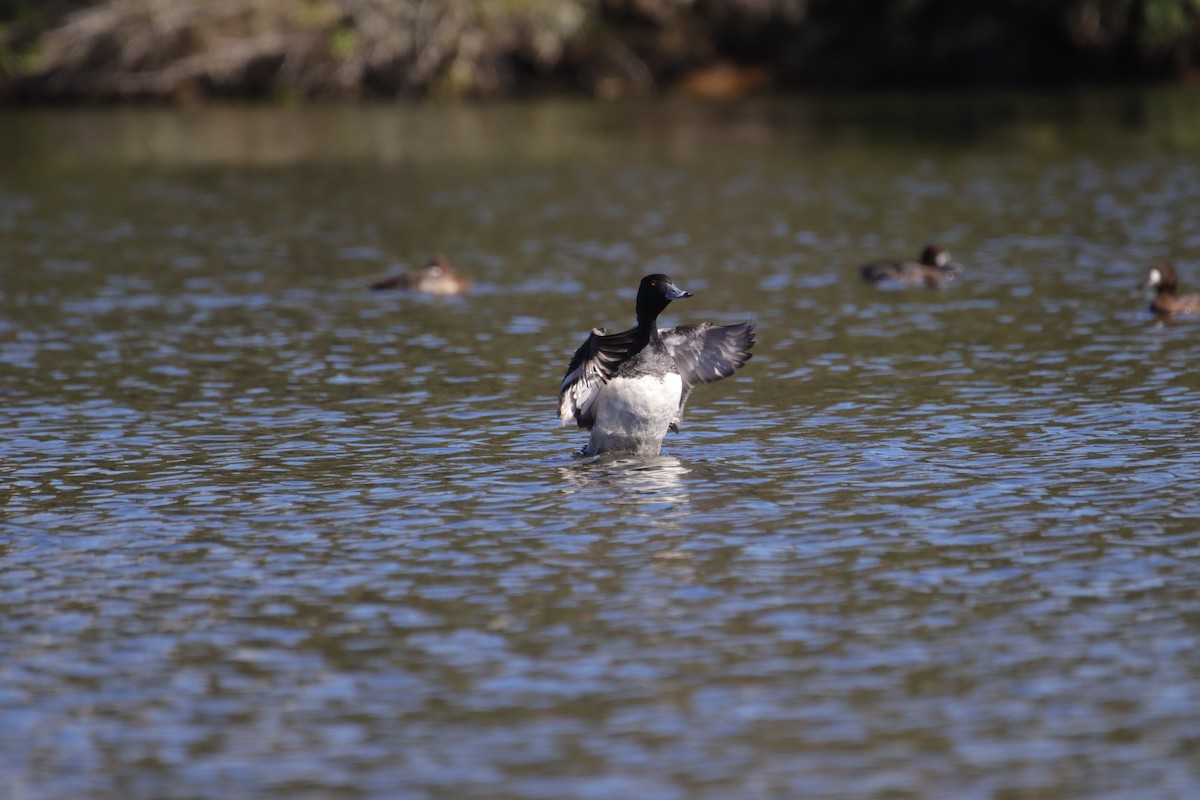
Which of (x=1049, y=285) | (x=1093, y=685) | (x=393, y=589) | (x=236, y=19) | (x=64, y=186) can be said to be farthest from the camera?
(x=236, y=19)

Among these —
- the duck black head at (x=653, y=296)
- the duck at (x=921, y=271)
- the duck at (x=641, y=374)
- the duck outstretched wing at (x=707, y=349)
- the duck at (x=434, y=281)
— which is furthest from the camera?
the duck at (x=434, y=281)

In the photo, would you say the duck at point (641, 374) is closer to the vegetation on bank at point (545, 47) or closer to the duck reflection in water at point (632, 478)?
the duck reflection in water at point (632, 478)

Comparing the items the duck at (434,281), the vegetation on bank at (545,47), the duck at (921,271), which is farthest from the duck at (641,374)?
the vegetation on bank at (545,47)

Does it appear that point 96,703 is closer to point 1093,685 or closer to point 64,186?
point 1093,685

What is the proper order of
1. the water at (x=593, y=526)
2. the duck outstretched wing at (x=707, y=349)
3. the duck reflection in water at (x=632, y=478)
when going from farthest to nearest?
the duck outstretched wing at (x=707, y=349) → the duck reflection in water at (x=632, y=478) → the water at (x=593, y=526)

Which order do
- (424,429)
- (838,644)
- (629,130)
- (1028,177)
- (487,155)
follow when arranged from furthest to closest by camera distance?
(629,130) → (487,155) → (1028,177) → (424,429) → (838,644)

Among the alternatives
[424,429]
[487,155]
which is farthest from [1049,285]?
[487,155]

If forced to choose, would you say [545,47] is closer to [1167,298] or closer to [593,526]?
[1167,298]

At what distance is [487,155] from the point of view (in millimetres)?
42906

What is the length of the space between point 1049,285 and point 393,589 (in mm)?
14883

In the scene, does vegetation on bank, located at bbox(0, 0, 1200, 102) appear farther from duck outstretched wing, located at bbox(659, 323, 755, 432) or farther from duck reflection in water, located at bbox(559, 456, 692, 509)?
duck reflection in water, located at bbox(559, 456, 692, 509)

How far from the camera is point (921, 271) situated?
24.4 meters

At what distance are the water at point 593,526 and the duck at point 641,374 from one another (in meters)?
0.36

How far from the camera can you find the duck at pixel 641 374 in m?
14.5
